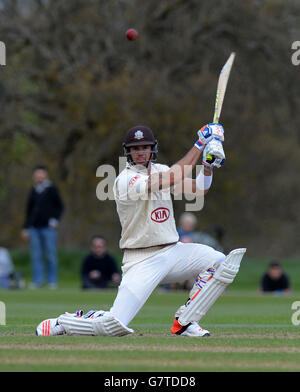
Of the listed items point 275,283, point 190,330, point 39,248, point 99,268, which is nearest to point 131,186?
point 190,330

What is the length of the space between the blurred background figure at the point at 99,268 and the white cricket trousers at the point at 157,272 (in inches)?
374

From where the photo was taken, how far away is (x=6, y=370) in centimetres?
611

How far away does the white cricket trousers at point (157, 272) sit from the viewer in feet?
27.0

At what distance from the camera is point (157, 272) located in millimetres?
8383

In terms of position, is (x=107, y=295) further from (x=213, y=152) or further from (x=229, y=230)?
(x=229, y=230)

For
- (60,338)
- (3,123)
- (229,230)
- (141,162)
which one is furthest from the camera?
(229,230)

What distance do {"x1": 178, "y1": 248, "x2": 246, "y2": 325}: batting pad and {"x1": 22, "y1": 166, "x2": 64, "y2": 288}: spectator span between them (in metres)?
9.53

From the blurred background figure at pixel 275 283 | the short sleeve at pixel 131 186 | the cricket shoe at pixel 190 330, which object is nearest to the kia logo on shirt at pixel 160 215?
the short sleeve at pixel 131 186

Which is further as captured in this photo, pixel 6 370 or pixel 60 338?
pixel 60 338

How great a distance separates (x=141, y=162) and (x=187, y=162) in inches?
21.6

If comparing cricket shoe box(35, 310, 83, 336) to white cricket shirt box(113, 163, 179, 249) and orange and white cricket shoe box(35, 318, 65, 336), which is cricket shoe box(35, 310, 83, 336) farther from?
white cricket shirt box(113, 163, 179, 249)

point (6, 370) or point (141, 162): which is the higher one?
point (141, 162)

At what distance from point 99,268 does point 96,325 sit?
10.2 meters
